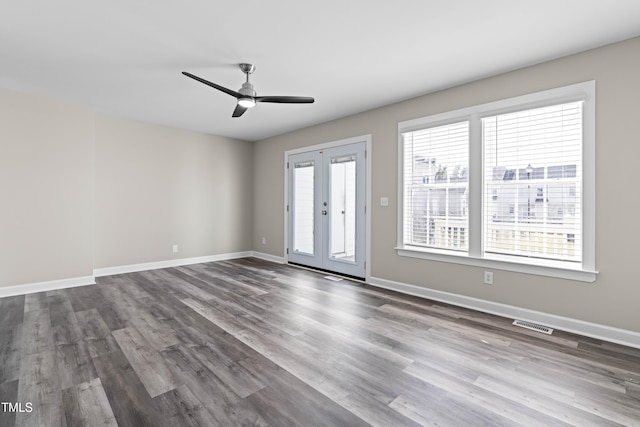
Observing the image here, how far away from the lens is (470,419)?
1.67 meters

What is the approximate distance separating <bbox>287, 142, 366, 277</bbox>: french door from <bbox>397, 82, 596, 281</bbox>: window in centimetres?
80

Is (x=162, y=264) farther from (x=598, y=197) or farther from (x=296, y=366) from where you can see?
(x=598, y=197)

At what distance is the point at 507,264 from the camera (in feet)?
10.5

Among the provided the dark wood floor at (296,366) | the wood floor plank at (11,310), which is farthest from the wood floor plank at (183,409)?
the wood floor plank at (11,310)

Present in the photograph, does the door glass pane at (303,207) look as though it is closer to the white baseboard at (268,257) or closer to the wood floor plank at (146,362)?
the white baseboard at (268,257)

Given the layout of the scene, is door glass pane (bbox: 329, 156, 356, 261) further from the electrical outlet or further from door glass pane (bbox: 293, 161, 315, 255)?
the electrical outlet

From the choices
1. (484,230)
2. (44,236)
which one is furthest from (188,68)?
(484,230)

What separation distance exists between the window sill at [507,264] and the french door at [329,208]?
96 centimetres

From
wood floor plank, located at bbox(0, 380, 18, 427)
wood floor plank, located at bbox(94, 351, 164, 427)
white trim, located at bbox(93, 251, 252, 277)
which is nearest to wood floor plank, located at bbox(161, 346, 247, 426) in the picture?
wood floor plank, located at bbox(94, 351, 164, 427)

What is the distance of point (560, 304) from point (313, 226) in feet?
12.1

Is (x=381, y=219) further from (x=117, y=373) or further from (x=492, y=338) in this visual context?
(x=117, y=373)

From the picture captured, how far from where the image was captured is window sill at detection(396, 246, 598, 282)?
2807 millimetres

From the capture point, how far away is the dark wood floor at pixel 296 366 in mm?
1713

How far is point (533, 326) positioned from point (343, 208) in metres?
2.94
